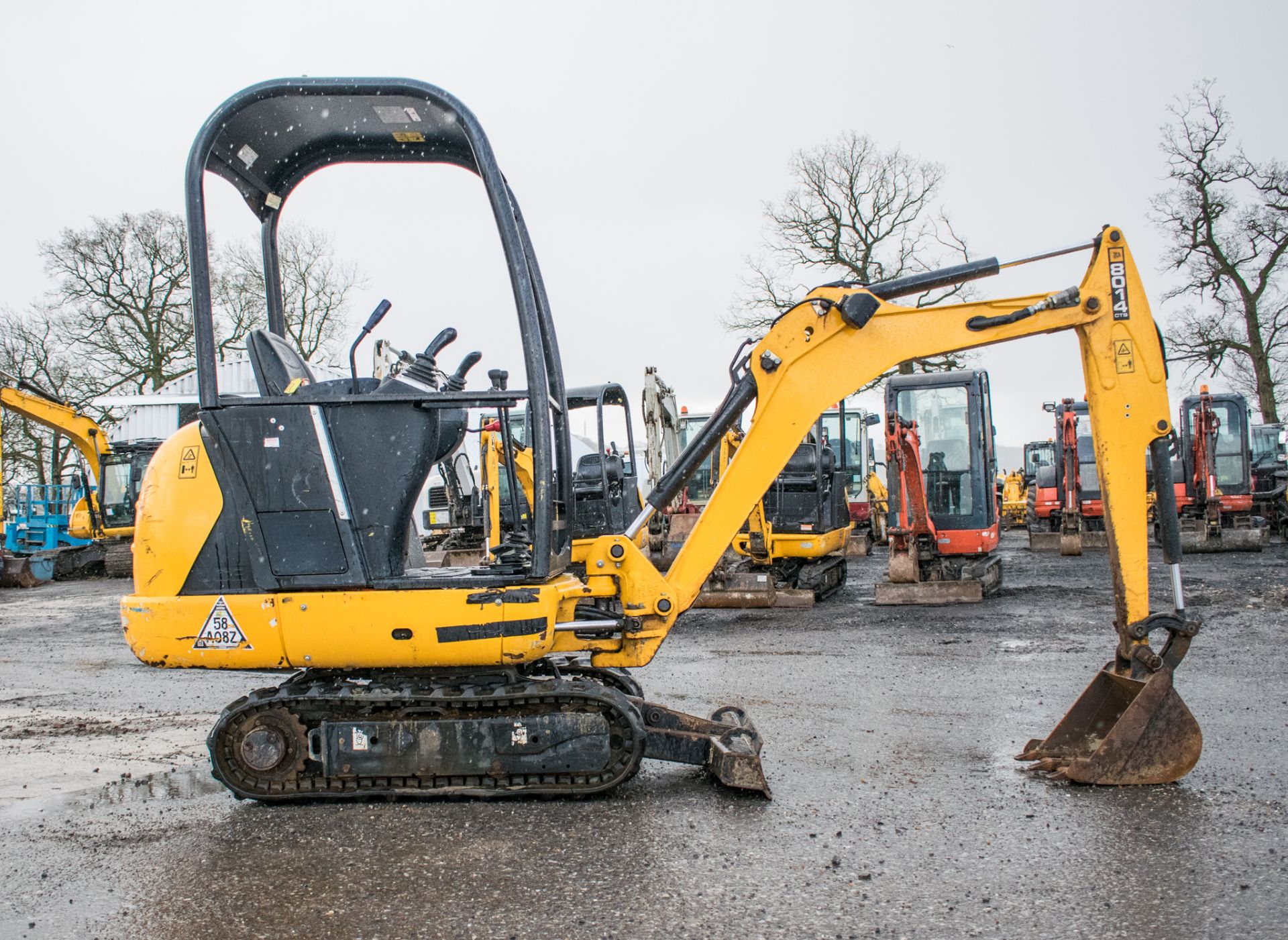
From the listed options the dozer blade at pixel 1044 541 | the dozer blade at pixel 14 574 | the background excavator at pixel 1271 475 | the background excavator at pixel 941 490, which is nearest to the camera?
the background excavator at pixel 941 490

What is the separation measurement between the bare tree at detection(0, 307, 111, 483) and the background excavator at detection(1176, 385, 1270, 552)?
2652cm

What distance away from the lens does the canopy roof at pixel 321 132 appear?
4660mm

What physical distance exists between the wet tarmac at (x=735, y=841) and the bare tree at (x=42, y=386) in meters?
24.9

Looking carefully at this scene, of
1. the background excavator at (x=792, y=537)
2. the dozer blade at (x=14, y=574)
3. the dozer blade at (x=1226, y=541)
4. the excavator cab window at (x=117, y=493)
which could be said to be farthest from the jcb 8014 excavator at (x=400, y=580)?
the excavator cab window at (x=117, y=493)

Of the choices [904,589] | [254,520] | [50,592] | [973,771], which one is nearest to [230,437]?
[254,520]

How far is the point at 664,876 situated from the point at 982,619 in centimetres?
786

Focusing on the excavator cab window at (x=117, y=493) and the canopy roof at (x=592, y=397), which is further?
the excavator cab window at (x=117, y=493)

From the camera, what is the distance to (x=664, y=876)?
3773mm

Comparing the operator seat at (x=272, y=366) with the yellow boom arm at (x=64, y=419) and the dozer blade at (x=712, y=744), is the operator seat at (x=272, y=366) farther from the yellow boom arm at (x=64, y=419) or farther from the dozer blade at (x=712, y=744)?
the yellow boom arm at (x=64, y=419)

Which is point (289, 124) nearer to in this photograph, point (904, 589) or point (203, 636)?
point (203, 636)

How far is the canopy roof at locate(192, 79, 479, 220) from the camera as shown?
466 cm

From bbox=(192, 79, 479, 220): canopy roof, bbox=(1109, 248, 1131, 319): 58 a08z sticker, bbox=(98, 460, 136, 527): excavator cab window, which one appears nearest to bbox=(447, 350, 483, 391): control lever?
bbox=(192, 79, 479, 220): canopy roof

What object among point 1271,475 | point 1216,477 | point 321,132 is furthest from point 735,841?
point 1271,475

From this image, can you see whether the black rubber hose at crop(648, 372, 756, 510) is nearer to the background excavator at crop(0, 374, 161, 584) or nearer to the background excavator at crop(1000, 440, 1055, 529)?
the background excavator at crop(0, 374, 161, 584)
